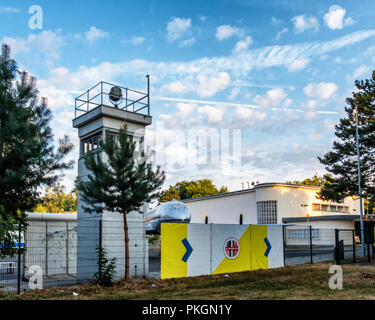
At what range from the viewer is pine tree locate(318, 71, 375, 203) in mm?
30781

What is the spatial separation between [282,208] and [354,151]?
15.0m

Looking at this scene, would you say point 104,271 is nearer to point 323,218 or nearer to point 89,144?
point 89,144

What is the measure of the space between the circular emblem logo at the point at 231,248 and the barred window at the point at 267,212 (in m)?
31.0

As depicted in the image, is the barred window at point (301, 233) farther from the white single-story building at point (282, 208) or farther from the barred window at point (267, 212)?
the barred window at point (267, 212)

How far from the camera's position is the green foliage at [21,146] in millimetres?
10273

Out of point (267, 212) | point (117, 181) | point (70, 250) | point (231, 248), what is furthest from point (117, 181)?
point (267, 212)

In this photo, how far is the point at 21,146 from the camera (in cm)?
1043

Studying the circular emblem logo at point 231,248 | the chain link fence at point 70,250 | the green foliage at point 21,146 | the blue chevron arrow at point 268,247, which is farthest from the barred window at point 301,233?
the green foliage at point 21,146

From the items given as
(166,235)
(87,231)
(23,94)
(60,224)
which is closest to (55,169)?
(23,94)

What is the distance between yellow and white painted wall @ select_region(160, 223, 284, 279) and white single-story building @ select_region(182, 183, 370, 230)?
2426cm

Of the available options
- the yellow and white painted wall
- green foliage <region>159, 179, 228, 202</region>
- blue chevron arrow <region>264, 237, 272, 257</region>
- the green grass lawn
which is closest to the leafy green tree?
the green grass lawn

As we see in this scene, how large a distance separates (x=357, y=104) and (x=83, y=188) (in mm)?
26950

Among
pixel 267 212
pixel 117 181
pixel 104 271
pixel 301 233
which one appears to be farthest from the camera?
pixel 267 212
